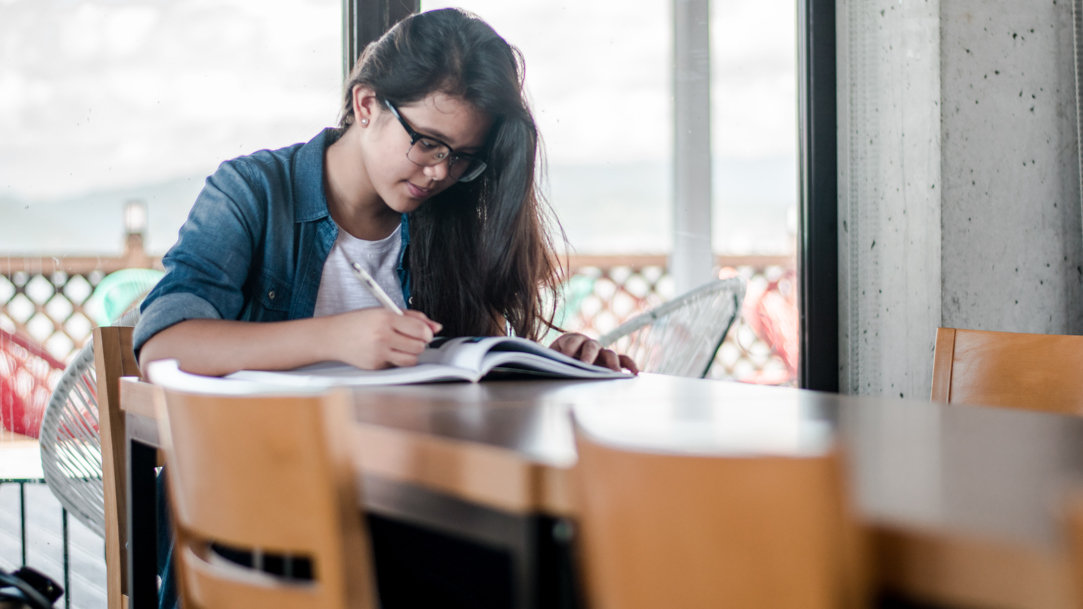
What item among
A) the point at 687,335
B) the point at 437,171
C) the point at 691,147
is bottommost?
the point at 687,335

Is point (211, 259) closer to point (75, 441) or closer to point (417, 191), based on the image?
point (417, 191)

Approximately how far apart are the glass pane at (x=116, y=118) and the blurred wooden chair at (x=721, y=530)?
1.65 m

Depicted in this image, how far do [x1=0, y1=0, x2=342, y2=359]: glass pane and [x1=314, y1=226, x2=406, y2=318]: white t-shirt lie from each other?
515 millimetres

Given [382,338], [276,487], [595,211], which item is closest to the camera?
[276,487]

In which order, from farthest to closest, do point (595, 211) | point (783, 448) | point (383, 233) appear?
point (595, 211) < point (383, 233) < point (783, 448)

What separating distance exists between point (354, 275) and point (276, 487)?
0.92 m

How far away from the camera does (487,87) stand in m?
1.46

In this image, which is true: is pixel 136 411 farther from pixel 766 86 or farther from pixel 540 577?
pixel 766 86

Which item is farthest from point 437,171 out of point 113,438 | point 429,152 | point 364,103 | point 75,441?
point 75,441

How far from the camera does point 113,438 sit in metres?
1.24

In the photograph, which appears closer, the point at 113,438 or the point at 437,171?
the point at 113,438

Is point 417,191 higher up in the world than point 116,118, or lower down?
lower down

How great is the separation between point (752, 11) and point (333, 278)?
1.54m

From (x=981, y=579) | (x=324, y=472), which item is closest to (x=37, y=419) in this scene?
(x=324, y=472)
